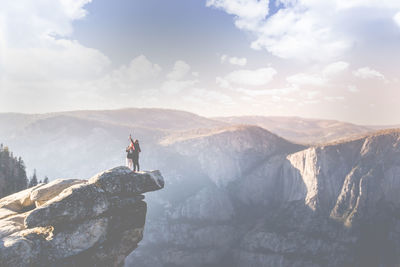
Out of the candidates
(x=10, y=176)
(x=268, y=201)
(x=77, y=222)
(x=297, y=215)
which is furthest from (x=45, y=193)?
(x=268, y=201)

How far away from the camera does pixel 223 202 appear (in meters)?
120

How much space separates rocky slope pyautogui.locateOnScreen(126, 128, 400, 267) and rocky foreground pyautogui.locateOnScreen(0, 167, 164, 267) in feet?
284

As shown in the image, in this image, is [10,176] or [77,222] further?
[10,176]

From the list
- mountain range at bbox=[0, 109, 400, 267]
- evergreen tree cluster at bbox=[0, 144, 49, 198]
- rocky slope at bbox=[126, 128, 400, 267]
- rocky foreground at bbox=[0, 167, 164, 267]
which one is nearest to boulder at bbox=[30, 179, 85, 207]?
rocky foreground at bbox=[0, 167, 164, 267]

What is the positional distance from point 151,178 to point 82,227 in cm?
655

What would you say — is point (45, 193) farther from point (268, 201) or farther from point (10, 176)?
point (268, 201)

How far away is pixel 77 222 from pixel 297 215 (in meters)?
102

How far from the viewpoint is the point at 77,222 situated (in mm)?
17094

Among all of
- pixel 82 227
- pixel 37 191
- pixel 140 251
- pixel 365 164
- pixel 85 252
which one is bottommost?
pixel 140 251

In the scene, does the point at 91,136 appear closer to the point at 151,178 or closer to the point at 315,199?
the point at 315,199

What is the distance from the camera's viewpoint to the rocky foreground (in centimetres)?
1508

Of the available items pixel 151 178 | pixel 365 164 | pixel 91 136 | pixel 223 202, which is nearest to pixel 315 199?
pixel 365 164

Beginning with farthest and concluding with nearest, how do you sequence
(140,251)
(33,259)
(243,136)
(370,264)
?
(243,136) → (140,251) → (370,264) → (33,259)

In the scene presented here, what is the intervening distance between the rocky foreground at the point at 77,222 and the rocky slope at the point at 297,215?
86.7 meters
